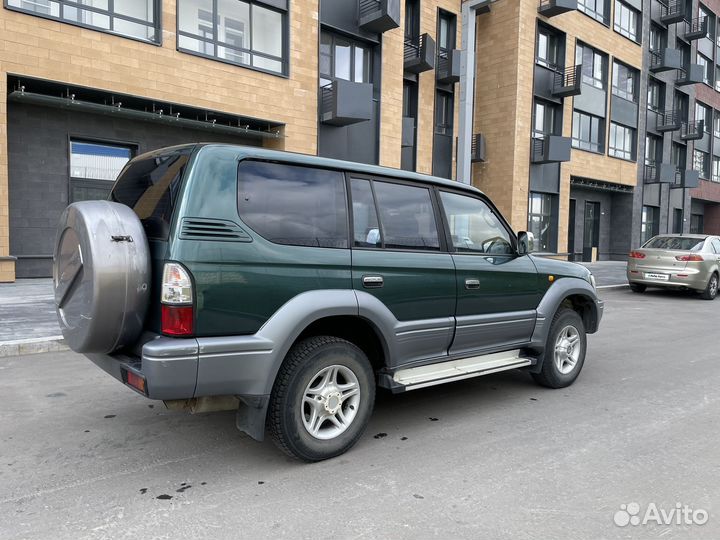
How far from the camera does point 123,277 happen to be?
3.02 m

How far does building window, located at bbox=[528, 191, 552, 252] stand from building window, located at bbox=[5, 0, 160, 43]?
56.5 feet

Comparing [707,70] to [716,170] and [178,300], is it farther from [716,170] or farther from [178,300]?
[178,300]

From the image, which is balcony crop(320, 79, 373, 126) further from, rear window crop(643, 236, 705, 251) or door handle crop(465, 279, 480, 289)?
door handle crop(465, 279, 480, 289)

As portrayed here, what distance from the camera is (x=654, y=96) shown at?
33344 millimetres

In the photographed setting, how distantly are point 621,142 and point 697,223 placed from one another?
58.6 ft

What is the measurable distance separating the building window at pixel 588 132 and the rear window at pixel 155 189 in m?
26.3

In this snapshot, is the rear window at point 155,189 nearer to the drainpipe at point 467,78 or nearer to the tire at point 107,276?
the tire at point 107,276

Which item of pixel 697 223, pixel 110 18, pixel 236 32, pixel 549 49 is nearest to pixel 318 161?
pixel 110 18

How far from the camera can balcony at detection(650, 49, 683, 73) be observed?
31.6 meters

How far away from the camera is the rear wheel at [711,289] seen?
13.7m

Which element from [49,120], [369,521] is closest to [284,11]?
[49,120]

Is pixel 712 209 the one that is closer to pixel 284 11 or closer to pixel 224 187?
pixel 284 11

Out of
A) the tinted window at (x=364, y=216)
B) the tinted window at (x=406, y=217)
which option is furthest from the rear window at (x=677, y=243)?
the tinted window at (x=364, y=216)

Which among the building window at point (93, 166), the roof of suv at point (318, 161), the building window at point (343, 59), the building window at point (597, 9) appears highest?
the building window at point (597, 9)
